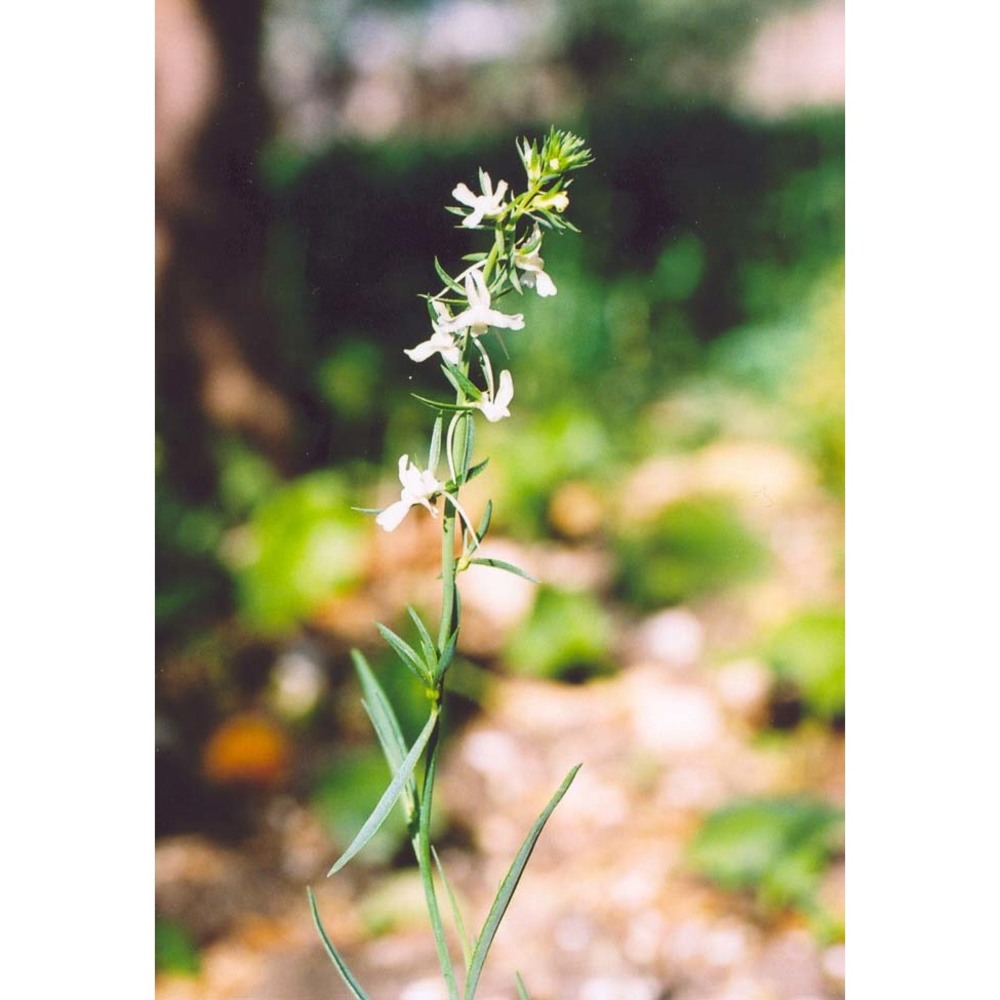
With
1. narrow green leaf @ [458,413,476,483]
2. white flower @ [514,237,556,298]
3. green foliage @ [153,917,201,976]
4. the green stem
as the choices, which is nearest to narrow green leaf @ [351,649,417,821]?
the green stem

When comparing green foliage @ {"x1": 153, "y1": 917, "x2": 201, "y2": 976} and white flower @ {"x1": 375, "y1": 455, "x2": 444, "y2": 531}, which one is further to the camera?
green foliage @ {"x1": 153, "y1": 917, "x2": 201, "y2": 976}

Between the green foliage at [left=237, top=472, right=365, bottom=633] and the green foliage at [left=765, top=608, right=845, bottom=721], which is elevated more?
the green foliage at [left=237, top=472, right=365, bottom=633]

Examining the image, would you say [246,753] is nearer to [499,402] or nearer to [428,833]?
[428,833]

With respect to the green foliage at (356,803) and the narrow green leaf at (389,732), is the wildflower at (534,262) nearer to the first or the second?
the narrow green leaf at (389,732)

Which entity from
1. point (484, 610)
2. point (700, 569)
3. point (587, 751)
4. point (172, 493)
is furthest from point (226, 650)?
point (700, 569)

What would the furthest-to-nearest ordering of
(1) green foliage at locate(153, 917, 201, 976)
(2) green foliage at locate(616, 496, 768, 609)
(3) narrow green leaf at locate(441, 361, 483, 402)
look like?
(2) green foliage at locate(616, 496, 768, 609)
(1) green foliage at locate(153, 917, 201, 976)
(3) narrow green leaf at locate(441, 361, 483, 402)

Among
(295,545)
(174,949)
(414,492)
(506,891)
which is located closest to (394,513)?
(414,492)

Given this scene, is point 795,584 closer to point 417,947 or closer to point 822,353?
point 822,353

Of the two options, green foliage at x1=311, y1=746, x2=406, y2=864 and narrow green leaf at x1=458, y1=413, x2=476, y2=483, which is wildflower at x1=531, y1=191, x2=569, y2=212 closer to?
narrow green leaf at x1=458, y1=413, x2=476, y2=483
